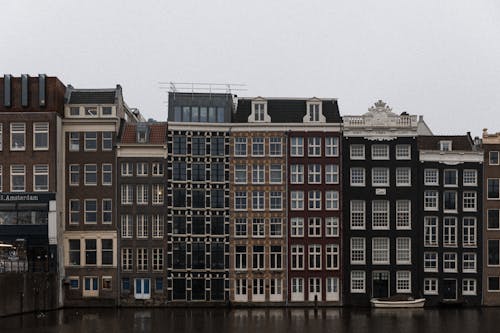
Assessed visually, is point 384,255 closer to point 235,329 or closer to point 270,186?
point 270,186

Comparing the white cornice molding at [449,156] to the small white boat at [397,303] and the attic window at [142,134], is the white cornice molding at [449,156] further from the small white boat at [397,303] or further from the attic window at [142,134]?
the attic window at [142,134]

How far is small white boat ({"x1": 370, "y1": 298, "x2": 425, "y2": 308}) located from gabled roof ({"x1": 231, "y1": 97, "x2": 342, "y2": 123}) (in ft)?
65.7

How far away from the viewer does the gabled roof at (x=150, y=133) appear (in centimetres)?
8712

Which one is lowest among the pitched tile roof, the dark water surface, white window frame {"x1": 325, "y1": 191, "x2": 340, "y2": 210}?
the dark water surface

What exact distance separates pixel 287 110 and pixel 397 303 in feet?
79.3

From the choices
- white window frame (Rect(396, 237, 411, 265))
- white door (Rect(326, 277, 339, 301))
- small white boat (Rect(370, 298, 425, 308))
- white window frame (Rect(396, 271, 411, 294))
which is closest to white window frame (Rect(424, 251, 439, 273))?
white window frame (Rect(396, 237, 411, 265))

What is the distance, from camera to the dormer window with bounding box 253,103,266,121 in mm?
88188

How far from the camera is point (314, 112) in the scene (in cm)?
8800

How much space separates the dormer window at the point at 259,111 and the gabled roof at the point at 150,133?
10.2m

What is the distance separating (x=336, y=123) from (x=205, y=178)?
51.3 feet

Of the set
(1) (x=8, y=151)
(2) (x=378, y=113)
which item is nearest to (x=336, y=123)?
(2) (x=378, y=113)

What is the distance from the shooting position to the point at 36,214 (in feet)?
275

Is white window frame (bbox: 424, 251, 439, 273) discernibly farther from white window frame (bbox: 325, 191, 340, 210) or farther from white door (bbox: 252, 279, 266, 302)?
white door (bbox: 252, 279, 266, 302)

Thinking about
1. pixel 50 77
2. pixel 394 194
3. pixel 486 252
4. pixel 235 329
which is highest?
pixel 50 77
